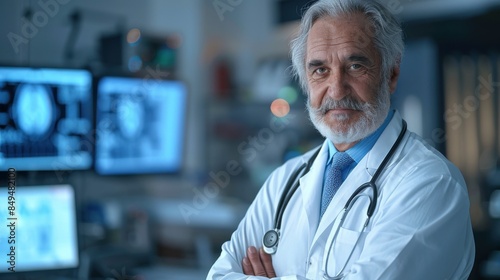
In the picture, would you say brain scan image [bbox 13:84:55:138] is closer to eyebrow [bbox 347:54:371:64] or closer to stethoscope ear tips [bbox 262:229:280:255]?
stethoscope ear tips [bbox 262:229:280:255]

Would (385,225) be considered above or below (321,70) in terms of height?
below

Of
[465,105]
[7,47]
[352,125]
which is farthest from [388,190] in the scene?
[465,105]

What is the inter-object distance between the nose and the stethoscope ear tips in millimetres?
357

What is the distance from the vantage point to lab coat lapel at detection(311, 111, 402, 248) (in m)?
1.27

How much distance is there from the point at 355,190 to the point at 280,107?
3.01m

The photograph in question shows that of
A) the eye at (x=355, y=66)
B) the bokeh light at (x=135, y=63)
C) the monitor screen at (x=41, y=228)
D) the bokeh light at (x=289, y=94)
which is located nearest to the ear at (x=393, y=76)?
the eye at (x=355, y=66)

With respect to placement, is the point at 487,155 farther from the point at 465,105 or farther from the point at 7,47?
the point at 7,47

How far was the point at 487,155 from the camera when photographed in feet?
10.5

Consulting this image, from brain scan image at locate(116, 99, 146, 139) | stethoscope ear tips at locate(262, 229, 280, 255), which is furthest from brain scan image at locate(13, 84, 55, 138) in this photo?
stethoscope ear tips at locate(262, 229, 280, 255)

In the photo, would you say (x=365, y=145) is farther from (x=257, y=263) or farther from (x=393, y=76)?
(x=257, y=263)

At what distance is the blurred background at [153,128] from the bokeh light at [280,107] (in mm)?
15

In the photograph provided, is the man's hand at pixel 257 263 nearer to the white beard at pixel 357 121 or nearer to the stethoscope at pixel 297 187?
the stethoscope at pixel 297 187

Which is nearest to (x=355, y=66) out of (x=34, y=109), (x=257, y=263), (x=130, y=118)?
(x=257, y=263)

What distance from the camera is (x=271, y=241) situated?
54.0 inches
